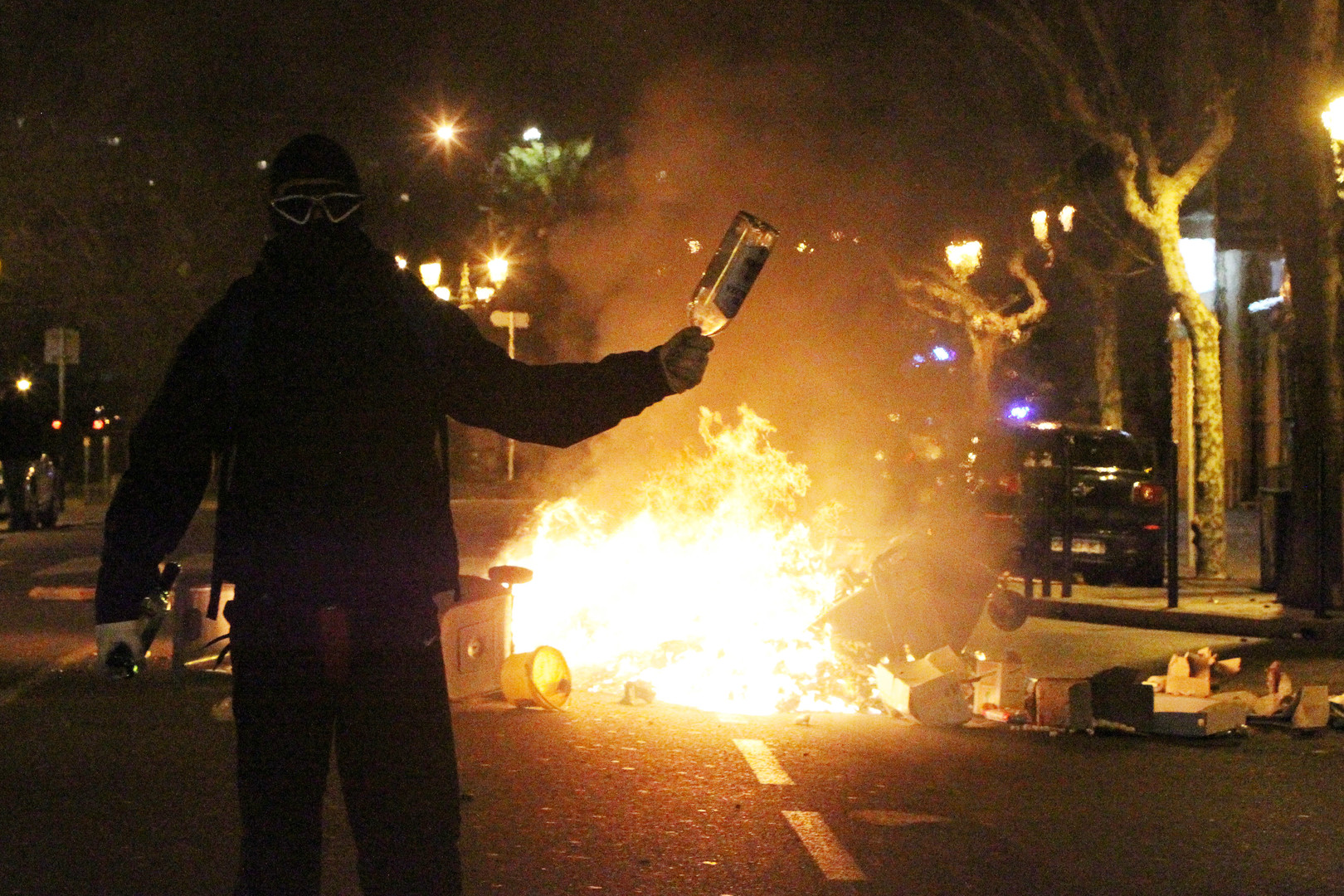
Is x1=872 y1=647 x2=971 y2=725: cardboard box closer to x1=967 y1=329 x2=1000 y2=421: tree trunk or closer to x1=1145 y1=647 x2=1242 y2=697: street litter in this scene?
x1=1145 y1=647 x2=1242 y2=697: street litter

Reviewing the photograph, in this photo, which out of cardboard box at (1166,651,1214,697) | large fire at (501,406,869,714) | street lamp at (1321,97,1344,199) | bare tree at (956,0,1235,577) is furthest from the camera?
bare tree at (956,0,1235,577)

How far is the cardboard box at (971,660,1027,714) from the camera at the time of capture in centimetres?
856

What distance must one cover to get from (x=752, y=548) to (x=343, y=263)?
749 cm

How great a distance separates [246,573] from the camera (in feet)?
10.2

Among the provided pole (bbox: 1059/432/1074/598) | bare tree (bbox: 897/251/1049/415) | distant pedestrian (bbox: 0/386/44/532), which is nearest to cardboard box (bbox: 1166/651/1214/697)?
pole (bbox: 1059/432/1074/598)

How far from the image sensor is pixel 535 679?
8266 millimetres

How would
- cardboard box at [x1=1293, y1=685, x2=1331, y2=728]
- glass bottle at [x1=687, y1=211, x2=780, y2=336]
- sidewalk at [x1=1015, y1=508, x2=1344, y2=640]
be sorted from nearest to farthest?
glass bottle at [x1=687, y1=211, x2=780, y2=336] < cardboard box at [x1=1293, y1=685, x2=1331, y2=728] < sidewalk at [x1=1015, y1=508, x2=1344, y2=640]

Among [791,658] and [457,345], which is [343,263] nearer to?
[457,345]

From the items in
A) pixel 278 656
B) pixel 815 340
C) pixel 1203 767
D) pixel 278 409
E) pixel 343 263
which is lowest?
pixel 1203 767

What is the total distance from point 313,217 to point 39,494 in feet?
81.5

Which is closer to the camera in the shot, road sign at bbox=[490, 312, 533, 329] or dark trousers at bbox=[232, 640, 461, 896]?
dark trousers at bbox=[232, 640, 461, 896]

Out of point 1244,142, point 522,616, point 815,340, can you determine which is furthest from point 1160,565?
point 1244,142

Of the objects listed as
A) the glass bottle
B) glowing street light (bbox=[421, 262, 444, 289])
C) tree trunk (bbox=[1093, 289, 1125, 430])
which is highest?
glowing street light (bbox=[421, 262, 444, 289])

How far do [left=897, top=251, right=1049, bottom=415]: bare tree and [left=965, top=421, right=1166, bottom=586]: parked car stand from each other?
23.7 feet
